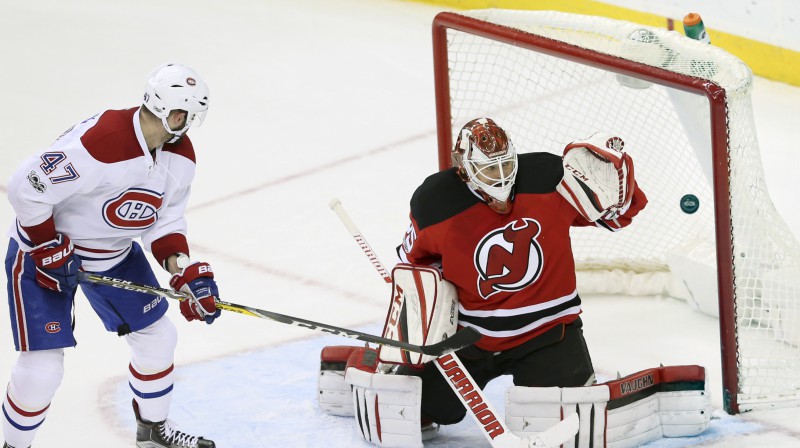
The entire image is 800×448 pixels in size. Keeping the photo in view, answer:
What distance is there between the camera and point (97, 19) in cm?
700

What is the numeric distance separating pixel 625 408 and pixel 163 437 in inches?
42.6

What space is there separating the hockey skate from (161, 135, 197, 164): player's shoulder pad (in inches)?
24.6

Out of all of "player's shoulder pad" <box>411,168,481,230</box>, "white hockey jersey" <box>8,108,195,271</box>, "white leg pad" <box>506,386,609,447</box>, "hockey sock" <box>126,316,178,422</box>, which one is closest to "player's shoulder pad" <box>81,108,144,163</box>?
"white hockey jersey" <box>8,108,195,271</box>

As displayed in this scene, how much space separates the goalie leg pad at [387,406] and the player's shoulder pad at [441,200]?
1.22 feet

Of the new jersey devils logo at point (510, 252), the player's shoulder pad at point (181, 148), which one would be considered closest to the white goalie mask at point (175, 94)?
the player's shoulder pad at point (181, 148)

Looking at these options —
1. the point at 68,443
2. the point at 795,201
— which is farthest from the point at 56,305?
the point at 795,201

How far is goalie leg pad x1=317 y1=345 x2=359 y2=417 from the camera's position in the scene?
3.43 meters

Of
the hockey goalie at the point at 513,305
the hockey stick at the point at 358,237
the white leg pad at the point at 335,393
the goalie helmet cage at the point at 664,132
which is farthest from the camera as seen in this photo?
the hockey stick at the point at 358,237

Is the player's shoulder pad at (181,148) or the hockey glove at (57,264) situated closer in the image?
the hockey glove at (57,264)

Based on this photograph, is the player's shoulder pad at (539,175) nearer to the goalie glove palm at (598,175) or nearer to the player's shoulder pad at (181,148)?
the goalie glove palm at (598,175)

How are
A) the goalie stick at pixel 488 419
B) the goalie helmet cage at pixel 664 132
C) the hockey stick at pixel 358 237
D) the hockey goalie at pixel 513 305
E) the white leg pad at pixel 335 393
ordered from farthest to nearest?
the hockey stick at pixel 358 237 → the white leg pad at pixel 335 393 → the goalie helmet cage at pixel 664 132 → the hockey goalie at pixel 513 305 → the goalie stick at pixel 488 419

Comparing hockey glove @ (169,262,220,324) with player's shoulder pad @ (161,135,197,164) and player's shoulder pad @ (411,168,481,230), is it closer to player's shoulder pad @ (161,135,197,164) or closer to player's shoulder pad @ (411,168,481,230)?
player's shoulder pad @ (161,135,197,164)

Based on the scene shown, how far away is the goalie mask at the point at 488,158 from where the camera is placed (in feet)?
10.0

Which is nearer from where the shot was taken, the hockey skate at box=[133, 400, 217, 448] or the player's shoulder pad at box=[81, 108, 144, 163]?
the player's shoulder pad at box=[81, 108, 144, 163]
